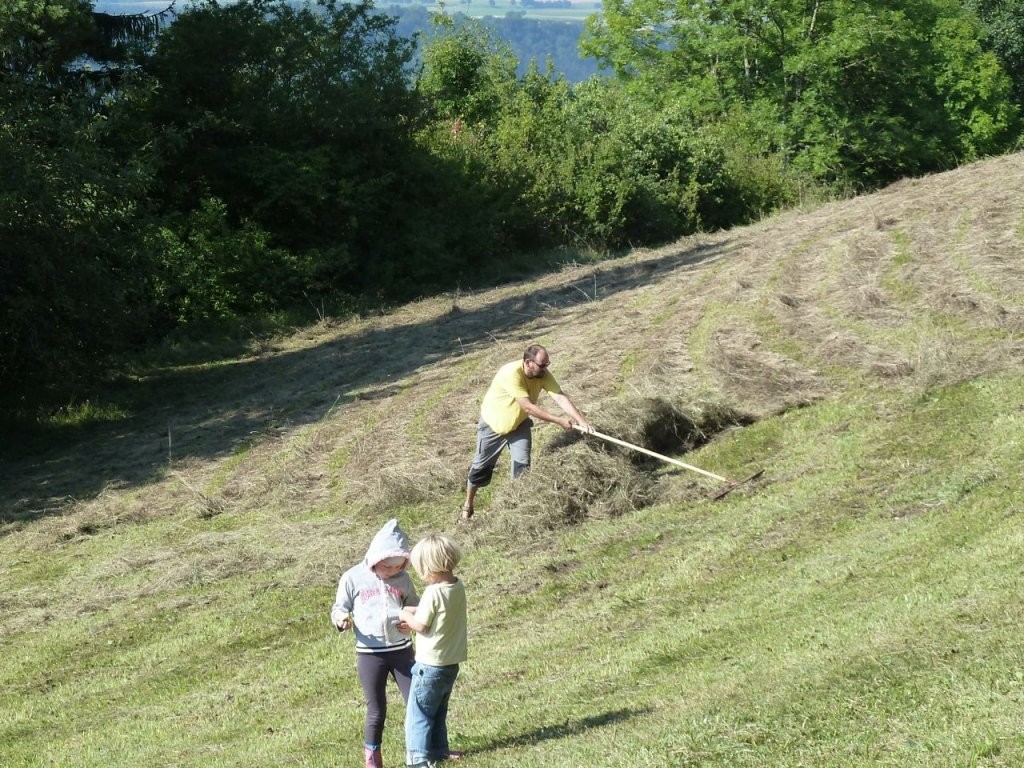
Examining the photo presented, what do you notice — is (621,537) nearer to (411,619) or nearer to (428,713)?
(428,713)

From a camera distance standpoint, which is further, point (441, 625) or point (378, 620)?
point (378, 620)

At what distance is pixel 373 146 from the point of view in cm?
3114

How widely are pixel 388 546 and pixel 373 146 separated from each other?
2545 centimetres

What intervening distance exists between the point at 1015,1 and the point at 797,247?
34.6 m

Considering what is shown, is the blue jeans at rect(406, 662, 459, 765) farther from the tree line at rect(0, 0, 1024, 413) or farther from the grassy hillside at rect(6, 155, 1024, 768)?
the tree line at rect(0, 0, 1024, 413)

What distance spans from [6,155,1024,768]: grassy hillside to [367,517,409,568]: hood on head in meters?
1.23

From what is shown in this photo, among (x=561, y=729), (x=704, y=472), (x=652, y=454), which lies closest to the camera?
(x=561, y=729)

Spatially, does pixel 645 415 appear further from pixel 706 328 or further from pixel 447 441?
pixel 706 328

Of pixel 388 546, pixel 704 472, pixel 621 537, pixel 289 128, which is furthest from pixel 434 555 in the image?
pixel 289 128

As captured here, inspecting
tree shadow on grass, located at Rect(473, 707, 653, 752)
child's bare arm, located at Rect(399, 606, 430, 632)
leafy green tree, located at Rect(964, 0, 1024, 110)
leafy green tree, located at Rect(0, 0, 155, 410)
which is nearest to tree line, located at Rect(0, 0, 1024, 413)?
leafy green tree, located at Rect(0, 0, 155, 410)

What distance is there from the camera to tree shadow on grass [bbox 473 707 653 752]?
702 centimetres

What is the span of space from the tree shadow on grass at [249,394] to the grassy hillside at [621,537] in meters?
0.11

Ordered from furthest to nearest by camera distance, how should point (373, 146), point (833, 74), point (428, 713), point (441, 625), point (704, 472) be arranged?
point (833, 74) < point (373, 146) < point (704, 472) < point (428, 713) < point (441, 625)

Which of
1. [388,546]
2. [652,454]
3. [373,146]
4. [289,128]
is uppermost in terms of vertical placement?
[289,128]
